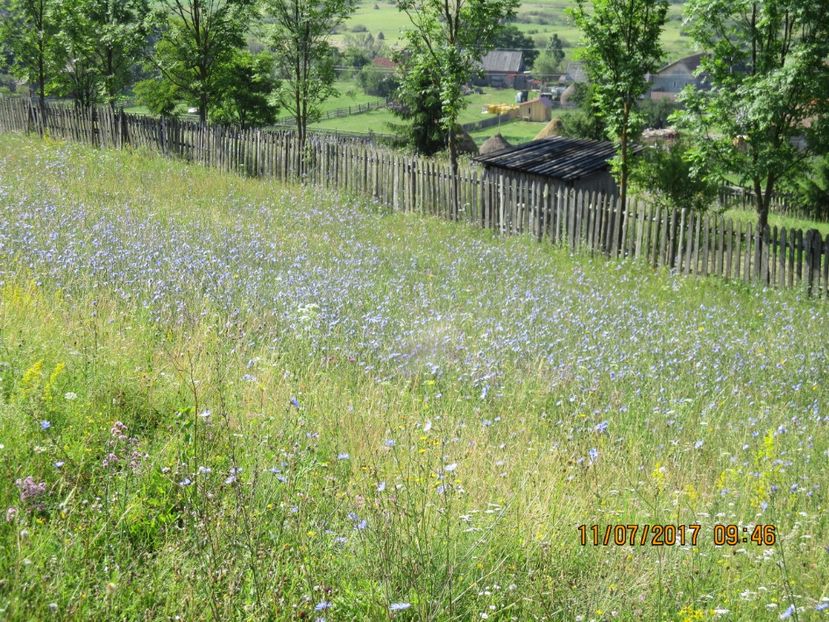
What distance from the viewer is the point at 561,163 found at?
20188 millimetres

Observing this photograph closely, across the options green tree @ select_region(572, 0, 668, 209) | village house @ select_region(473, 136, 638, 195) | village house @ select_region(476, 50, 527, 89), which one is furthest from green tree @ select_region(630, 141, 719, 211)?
village house @ select_region(476, 50, 527, 89)

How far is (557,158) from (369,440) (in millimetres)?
17359

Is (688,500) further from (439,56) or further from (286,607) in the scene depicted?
(439,56)

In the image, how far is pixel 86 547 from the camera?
9.77ft

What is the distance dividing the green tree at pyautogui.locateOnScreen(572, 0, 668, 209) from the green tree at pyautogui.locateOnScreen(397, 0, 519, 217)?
80.9 inches

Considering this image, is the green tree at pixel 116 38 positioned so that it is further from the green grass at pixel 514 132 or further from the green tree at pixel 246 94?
the green grass at pixel 514 132

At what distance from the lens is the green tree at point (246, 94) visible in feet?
98.8

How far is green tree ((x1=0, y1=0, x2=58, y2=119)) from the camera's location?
2658 centimetres

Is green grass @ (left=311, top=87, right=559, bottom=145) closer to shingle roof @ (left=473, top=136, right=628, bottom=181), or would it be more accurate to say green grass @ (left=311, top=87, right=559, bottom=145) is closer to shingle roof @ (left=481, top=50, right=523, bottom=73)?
shingle roof @ (left=481, top=50, right=523, bottom=73)

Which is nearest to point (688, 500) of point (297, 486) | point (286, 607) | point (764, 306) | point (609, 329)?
point (297, 486)

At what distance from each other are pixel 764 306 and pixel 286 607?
1041 centimetres
